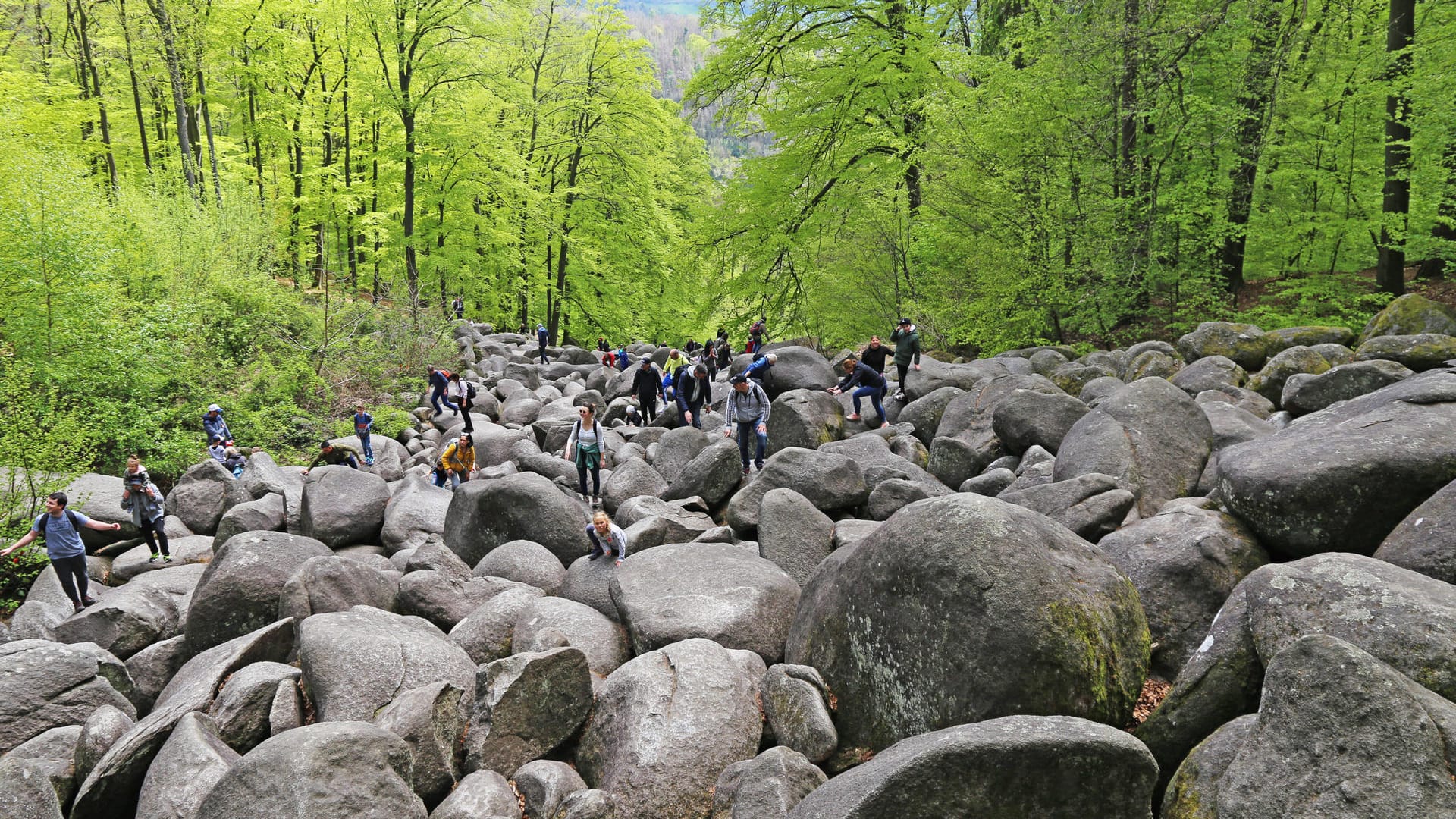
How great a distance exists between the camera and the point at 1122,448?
8.34 meters

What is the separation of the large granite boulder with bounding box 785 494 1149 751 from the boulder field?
0.02 meters

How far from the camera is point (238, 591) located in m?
8.28

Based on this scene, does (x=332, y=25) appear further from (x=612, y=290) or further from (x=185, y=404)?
(x=185, y=404)

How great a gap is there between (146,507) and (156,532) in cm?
48

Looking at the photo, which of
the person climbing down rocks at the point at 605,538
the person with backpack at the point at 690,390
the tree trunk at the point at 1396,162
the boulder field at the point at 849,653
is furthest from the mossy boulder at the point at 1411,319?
the person climbing down rocks at the point at 605,538

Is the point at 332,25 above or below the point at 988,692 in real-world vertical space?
above

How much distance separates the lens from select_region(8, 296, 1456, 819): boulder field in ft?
12.8

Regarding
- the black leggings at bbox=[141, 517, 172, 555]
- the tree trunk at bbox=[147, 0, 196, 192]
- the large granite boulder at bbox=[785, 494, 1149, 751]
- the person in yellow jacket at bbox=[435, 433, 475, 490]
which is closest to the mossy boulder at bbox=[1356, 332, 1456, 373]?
the large granite boulder at bbox=[785, 494, 1149, 751]

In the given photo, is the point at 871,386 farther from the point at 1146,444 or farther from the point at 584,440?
the point at 1146,444

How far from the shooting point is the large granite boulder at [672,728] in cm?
541

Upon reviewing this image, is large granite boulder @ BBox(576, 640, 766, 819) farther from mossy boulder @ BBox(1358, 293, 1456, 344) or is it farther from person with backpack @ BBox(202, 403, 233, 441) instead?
mossy boulder @ BBox(1358, 293, 1456, 344)

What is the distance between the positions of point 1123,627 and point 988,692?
1129 millimetres

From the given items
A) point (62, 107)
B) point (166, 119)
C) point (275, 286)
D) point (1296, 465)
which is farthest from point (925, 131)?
point (166, 119)

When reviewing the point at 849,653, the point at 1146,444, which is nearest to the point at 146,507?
the point at 849,653
